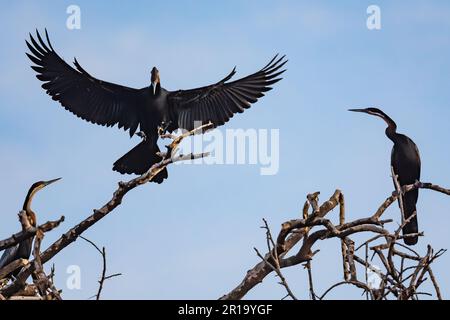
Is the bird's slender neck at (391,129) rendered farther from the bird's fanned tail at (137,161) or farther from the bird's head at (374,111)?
the bird's fanned tail at (137,161)

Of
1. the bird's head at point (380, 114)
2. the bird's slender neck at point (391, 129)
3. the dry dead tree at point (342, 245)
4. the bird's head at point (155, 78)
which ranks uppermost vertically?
the bird's head at point (155, 78)

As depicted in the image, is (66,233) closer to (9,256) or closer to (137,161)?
(9,256)

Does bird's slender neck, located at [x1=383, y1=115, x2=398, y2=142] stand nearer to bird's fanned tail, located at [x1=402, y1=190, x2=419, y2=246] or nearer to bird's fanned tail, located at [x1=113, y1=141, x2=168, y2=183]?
bird's fanned tail, located at [x1=402, y1=190, x2=419, y2=246]

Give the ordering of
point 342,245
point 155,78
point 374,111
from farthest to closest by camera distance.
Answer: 1. point 155,78
2. point 374,111
3. point 342,245

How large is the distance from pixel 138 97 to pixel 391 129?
2.79 meters

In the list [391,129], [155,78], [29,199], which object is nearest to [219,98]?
[155,78]

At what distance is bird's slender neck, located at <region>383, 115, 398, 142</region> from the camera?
28.6ft

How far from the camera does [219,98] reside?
33.1ft

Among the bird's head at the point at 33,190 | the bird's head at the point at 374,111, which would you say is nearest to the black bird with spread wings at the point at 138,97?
the bird's head at the point at 374,111

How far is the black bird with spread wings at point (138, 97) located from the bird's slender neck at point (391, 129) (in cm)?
182

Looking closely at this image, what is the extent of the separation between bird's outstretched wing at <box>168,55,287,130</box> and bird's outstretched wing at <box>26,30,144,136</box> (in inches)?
19.0

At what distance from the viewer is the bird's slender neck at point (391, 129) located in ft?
28.6

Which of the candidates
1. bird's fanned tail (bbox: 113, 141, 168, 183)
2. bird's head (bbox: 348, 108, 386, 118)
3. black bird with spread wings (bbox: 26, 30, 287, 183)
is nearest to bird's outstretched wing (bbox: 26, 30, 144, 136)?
black bird with spread wings (bbox: 26, 30, 287, 183)
